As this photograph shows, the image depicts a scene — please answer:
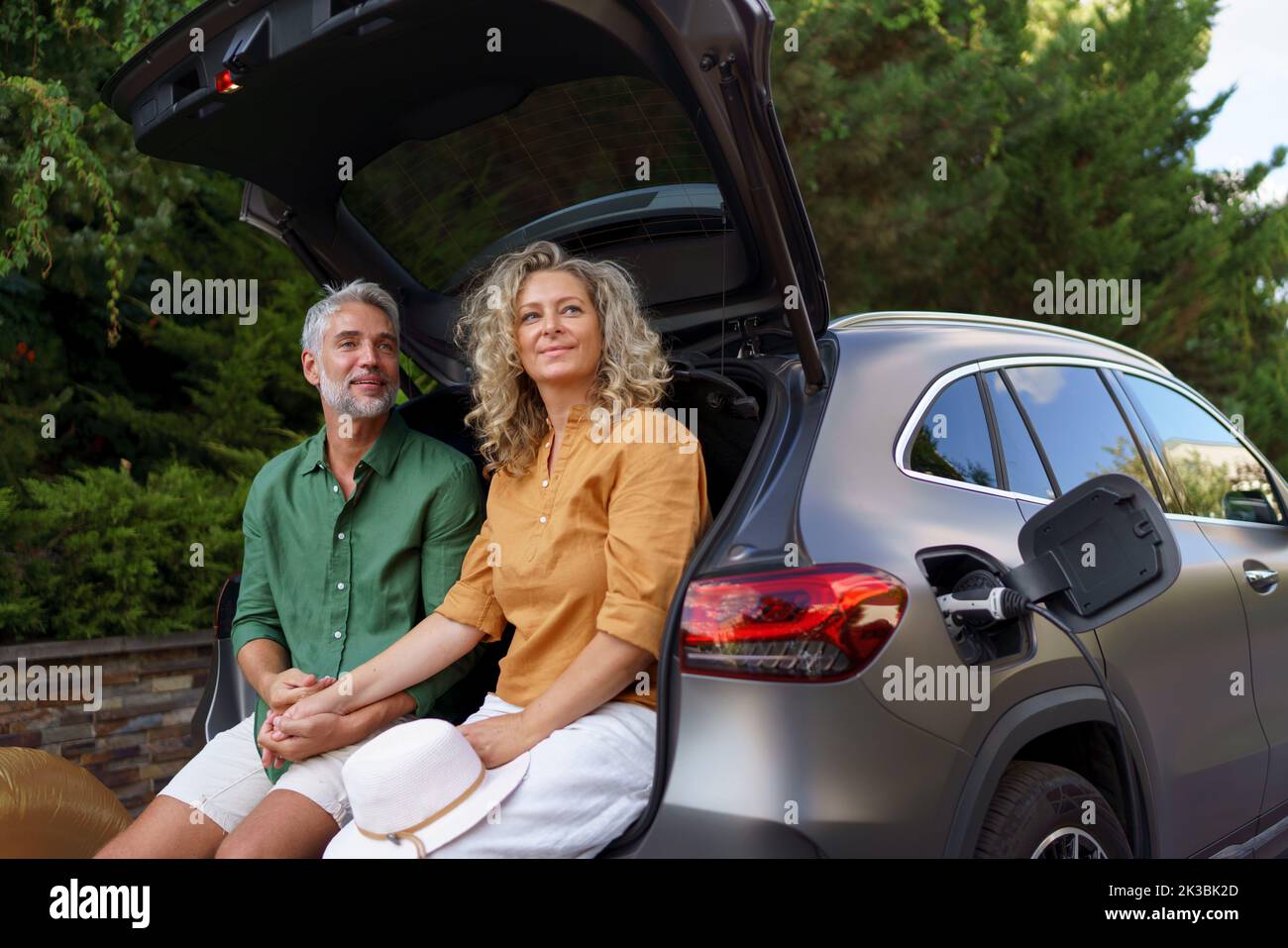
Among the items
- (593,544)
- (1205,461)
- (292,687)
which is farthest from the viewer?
(1205,461)

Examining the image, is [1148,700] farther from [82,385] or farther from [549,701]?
[82,385]

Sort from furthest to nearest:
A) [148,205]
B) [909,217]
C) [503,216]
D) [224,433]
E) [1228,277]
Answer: [1228,277], [909,217], [224,433], [148,205], [503,216]

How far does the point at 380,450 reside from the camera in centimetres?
304

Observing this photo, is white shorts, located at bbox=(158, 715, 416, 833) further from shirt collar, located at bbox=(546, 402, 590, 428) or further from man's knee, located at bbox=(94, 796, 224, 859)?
shirt collar, located at bbox=(546, 402, 590, 428)

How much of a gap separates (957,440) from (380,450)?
4.79ft

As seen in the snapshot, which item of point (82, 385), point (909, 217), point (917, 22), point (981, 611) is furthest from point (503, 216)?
point (917, 22)

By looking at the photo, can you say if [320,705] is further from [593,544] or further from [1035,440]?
[1035,440]

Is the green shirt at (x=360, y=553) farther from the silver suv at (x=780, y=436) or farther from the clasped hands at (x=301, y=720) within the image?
the silver suv at (x=780, y=436)

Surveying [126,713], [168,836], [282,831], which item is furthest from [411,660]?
[126,713]

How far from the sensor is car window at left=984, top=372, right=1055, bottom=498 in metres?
2.79

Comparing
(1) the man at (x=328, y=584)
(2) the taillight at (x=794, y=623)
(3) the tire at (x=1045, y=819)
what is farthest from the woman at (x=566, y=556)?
(3) the tire at (x=1045, y=819)

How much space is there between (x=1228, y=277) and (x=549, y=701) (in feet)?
53.6

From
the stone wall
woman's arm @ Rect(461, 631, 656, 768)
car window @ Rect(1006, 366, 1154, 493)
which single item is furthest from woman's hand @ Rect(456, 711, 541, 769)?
the stone wall
